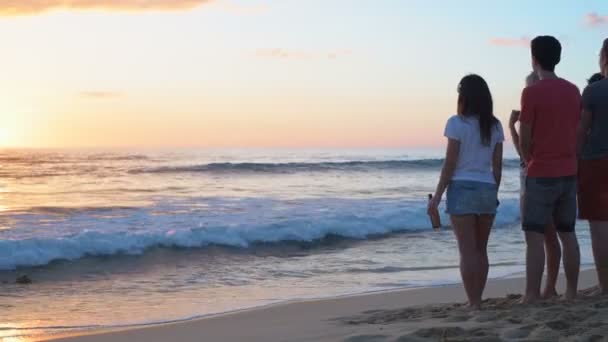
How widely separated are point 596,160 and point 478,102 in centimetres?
94

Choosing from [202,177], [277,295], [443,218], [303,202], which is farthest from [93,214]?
[202,177]

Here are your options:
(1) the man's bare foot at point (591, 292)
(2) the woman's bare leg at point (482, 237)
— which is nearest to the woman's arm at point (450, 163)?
(2) the woman's bare leg at point (482, 237)

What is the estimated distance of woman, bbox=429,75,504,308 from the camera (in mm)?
4875

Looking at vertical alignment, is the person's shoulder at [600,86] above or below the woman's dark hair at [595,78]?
below

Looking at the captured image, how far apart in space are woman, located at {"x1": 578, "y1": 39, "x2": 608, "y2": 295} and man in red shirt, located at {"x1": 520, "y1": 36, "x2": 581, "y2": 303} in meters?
0.18

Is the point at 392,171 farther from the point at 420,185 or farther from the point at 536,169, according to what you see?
the point at 536,169

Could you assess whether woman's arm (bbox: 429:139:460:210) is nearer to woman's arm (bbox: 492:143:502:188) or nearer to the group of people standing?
the group of people standing

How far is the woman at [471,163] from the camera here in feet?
16.0

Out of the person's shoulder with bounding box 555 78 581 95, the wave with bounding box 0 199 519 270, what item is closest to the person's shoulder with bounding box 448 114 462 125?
the person's shoulder with bounding box 555 78 581 95

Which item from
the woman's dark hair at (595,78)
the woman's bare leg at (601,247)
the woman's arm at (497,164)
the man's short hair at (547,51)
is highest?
the man's short hair at (547,51)

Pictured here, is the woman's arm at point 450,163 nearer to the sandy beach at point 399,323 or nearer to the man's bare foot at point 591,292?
the sandy beach at point 399,323

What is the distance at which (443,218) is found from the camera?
608 inches

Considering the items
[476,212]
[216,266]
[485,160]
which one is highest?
[485,160]

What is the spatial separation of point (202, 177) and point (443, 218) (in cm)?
1430
